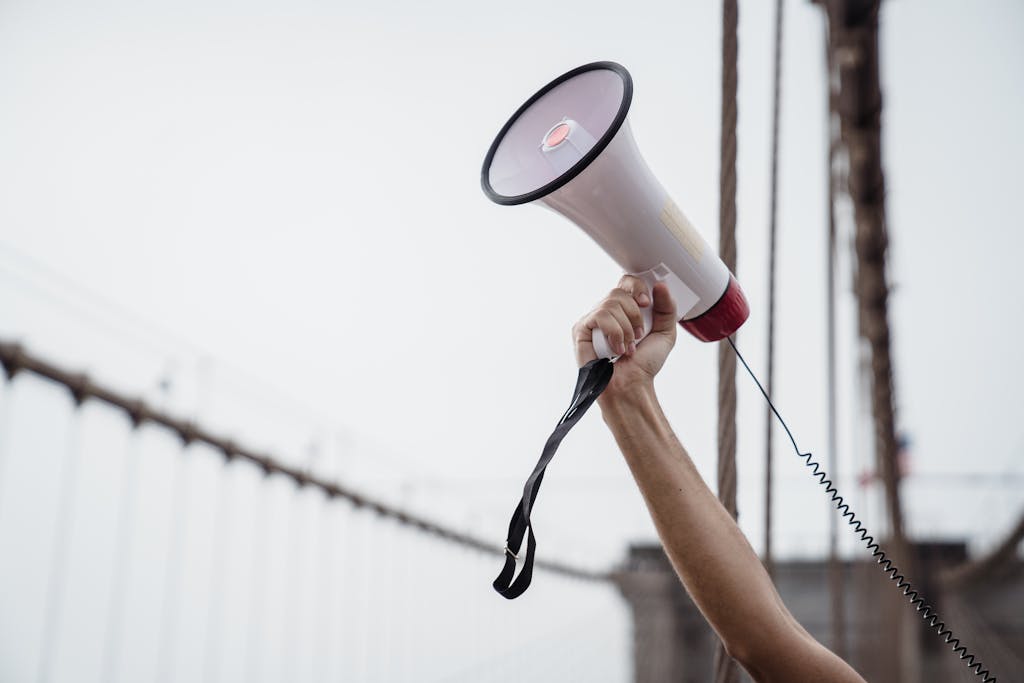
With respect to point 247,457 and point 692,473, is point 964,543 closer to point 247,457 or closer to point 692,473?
point 247,457

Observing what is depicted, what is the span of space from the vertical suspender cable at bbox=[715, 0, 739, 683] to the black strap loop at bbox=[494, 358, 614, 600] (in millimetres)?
309

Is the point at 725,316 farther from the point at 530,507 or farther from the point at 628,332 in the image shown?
the point at 530,507

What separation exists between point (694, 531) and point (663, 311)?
0.68ft

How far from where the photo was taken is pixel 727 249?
1.00 meters

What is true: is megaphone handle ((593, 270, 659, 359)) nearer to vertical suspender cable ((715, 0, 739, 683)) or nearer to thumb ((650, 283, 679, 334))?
thumb ((650, 283, 679, 334))

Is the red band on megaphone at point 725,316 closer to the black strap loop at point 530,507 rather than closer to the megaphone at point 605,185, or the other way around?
the megaphone at point 605,185

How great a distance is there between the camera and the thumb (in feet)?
2.68

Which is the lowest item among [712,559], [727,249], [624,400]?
[712,559]

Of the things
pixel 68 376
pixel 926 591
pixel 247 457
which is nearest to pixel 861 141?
pixel 247 457

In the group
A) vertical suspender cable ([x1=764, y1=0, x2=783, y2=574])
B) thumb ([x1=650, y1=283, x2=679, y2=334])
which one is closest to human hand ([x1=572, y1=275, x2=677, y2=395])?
thumb ([x1=650, y1=283, x2=679, y2=334])

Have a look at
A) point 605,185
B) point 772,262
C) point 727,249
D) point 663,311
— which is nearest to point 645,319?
point 663,311

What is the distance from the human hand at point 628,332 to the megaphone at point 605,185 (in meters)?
0.01

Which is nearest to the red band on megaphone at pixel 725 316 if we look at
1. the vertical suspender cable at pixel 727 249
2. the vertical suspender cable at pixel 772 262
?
the vertical suspender cable at pixel 727 249

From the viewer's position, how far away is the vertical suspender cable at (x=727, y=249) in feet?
3.14
